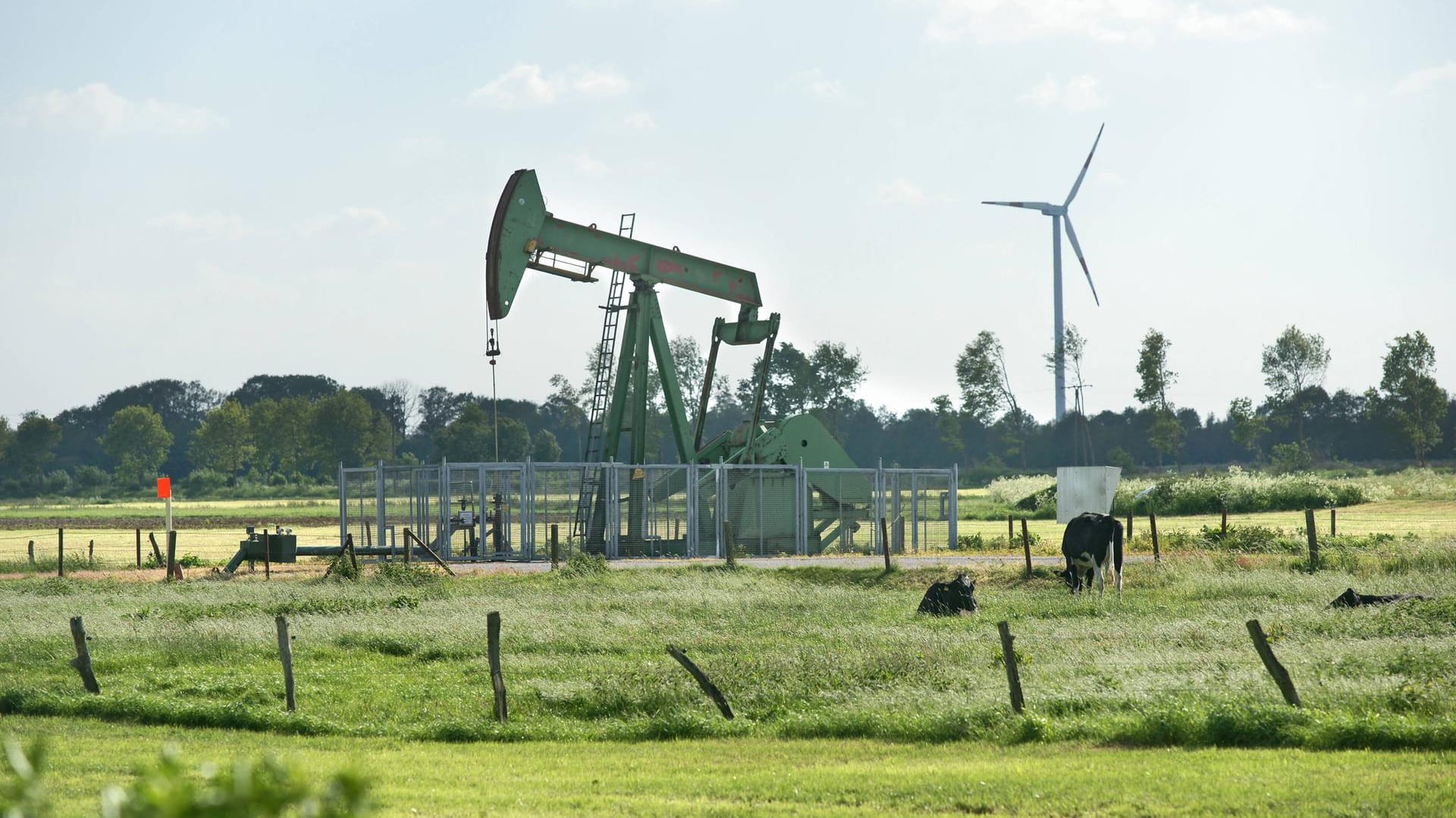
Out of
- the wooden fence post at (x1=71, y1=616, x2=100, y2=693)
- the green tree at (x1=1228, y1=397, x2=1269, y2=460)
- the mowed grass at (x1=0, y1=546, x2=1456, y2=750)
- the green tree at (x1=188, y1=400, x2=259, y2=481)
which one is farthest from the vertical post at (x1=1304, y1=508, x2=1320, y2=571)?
the green tree at (x1=188, y1=400, x2=259, y2=481)

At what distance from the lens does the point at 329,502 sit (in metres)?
93.4

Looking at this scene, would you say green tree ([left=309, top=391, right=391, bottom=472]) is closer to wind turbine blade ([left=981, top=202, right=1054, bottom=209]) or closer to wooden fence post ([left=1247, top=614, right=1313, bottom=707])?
wind turbine blade ([left=981, top=202, right=1054, bottom=209])

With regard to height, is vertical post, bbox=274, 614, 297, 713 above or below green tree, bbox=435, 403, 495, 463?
below

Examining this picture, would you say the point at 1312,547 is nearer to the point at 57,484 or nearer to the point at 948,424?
the point at 948,424

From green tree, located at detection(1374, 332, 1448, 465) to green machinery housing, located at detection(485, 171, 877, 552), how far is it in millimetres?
65414

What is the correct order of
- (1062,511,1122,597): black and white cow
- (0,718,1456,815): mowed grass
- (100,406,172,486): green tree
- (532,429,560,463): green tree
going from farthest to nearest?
(100,406,172,486): green tree → (532,429,560,463): green tree → (1062,511,1122,597): black and white cow → (0,718,1456,815): mowed grass

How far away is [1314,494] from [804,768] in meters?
54.8

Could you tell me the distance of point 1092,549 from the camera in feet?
80.0

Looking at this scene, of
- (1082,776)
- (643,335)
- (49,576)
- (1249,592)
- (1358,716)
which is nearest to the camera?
(1082,776)

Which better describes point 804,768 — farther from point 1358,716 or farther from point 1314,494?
point 1314,494

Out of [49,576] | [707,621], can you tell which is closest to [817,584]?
[707,621]

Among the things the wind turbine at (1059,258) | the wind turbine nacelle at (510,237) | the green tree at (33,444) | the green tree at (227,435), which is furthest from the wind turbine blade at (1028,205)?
the green tree at (33,444)

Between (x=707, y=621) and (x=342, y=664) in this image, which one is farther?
(x=707, y=621)

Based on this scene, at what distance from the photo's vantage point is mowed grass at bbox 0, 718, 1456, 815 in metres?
9.21
